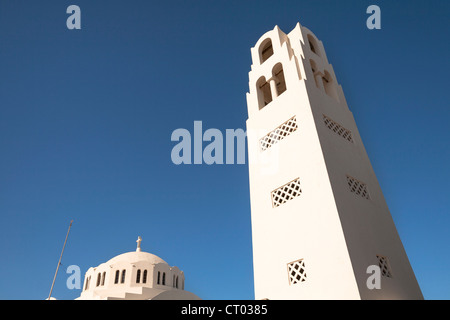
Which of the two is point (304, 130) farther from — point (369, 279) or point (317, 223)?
point (369, 279)

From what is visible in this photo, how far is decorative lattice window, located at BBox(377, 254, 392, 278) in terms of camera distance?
798 centimetres

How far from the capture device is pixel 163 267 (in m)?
26.3

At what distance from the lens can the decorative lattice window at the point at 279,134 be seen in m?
10.6

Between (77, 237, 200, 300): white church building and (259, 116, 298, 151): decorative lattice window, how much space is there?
54.5ft

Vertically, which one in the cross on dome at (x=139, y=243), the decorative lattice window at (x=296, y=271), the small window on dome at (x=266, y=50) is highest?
the small window on dome at (x=266, y=50)

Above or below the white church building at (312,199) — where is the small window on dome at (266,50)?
above

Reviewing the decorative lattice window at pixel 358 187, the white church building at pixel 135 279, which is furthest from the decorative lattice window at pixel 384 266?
the white church building at pixel 135 279

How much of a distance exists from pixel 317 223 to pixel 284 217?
128 cm

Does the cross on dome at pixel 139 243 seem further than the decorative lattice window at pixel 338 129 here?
Yes

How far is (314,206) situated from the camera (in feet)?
27.2

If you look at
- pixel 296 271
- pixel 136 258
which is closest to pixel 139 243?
pixel 136 258

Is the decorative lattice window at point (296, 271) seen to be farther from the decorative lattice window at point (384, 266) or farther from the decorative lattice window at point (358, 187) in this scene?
the decorative lattice window at point (358, 187)

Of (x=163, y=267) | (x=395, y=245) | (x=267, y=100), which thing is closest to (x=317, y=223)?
(x=395, y=245)

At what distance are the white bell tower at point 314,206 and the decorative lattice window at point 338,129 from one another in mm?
50
